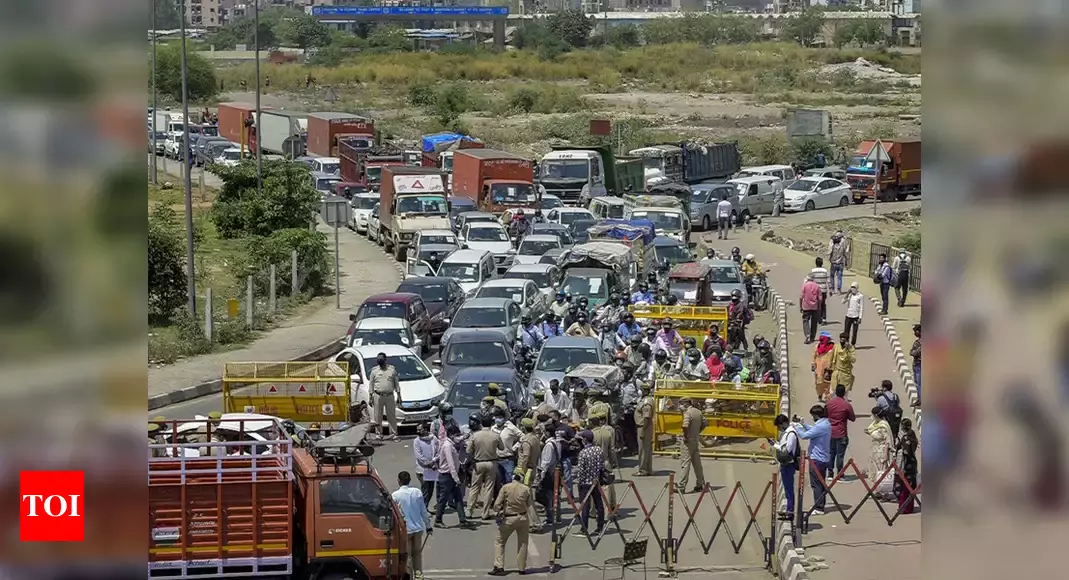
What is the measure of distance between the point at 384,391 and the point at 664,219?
2008 cm

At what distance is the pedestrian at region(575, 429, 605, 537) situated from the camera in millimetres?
14812

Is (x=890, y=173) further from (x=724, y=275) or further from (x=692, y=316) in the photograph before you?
(x=692, y=316)

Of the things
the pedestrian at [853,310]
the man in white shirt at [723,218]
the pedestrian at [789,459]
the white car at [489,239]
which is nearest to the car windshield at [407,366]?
the pedestrian at [789,459]

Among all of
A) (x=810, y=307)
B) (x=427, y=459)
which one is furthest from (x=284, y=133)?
(x=427, y=459)

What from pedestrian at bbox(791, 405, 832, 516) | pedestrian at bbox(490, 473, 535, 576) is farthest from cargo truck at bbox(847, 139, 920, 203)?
pedestrian at bbox(490, 473, 535, 576)

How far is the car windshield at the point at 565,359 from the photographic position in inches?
810

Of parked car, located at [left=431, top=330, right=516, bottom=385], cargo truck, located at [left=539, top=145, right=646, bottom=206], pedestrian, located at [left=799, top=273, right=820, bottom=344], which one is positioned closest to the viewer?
parked car, located at [left=431, top=330, right=516, bottom=385]

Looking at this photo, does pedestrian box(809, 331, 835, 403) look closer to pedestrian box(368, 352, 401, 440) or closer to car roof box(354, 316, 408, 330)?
pedestrian box(368, 352, 401, 440)

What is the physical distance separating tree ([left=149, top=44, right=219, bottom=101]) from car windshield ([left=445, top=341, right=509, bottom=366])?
51461 millimetres

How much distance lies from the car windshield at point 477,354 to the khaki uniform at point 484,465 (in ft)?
18.6

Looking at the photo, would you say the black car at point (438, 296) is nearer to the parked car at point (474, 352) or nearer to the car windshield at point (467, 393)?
the parked car at point (474, 352)

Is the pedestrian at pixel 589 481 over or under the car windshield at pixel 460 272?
under

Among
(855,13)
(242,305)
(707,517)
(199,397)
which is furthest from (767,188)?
(855,13)
